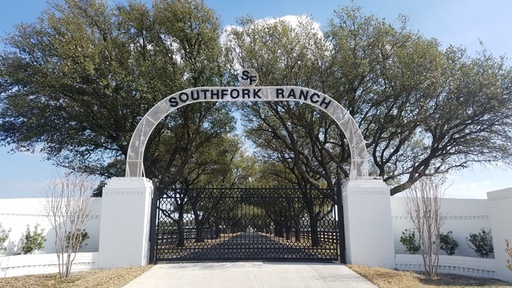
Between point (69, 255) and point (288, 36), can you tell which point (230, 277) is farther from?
point (288, 36)

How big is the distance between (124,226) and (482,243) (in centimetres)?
1274

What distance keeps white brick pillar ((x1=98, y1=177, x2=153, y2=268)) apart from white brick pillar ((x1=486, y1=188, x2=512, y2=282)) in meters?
9.17

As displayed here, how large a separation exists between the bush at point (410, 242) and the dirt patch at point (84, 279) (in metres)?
10.8

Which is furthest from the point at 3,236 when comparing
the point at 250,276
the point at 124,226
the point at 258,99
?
the point at 258,99

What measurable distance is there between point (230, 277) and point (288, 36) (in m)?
10.3

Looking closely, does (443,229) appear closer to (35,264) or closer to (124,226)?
(124,226)

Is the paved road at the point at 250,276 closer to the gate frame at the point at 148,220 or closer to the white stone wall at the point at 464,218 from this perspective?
the gate frame at the point at 148,220

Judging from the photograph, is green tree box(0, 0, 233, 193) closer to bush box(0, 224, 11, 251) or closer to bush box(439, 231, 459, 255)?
bush box(0, 224, 11, 251)

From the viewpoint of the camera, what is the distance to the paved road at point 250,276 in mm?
8031

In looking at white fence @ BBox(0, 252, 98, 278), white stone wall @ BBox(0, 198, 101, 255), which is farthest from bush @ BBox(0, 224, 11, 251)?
white fence @ BBox(0, 252, 98, 278)

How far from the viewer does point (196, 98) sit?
1203 cm

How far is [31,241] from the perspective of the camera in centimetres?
1360

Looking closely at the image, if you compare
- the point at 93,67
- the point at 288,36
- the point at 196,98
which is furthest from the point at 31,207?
the point at 288,36

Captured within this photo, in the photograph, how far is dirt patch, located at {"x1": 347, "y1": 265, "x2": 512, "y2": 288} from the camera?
8201 mm
